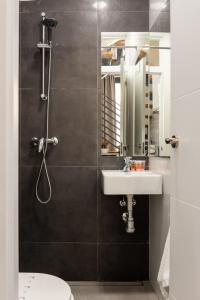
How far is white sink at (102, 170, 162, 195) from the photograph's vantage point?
2324 mm

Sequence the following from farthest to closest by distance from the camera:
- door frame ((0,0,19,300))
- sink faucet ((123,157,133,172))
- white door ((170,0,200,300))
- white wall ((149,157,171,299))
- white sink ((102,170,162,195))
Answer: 1. sink faucet ((123,157,133,172))
2. white sink ((102,170,162,195))
3. white wall ((149,157,171,299))
4. white door ((170,0,200,300))
5. door frame ((0,0,19,300))

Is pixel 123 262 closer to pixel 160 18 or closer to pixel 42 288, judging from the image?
pixel 42 288

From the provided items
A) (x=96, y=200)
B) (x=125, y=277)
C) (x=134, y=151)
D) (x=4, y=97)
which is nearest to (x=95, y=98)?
(x=134, y=151)

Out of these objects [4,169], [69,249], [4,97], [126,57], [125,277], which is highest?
[126,57]

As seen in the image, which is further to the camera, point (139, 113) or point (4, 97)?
point (139, 113)

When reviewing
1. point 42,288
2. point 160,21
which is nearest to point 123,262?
point 42,288

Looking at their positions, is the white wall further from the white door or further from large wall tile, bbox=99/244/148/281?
the white door

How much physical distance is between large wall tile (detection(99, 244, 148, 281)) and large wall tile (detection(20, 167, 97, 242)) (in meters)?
0.18

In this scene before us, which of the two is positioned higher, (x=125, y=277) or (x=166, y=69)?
(x=166, y=69)

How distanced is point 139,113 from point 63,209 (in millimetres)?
1100

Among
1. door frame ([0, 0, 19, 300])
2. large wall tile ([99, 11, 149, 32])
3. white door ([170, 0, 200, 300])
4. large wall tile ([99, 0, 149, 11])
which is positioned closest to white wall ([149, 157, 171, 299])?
white door ([170, 0, 200, 300])

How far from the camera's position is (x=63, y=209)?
2734mm

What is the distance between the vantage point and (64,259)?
8.94 feet

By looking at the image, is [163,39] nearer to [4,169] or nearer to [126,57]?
[126,57]
